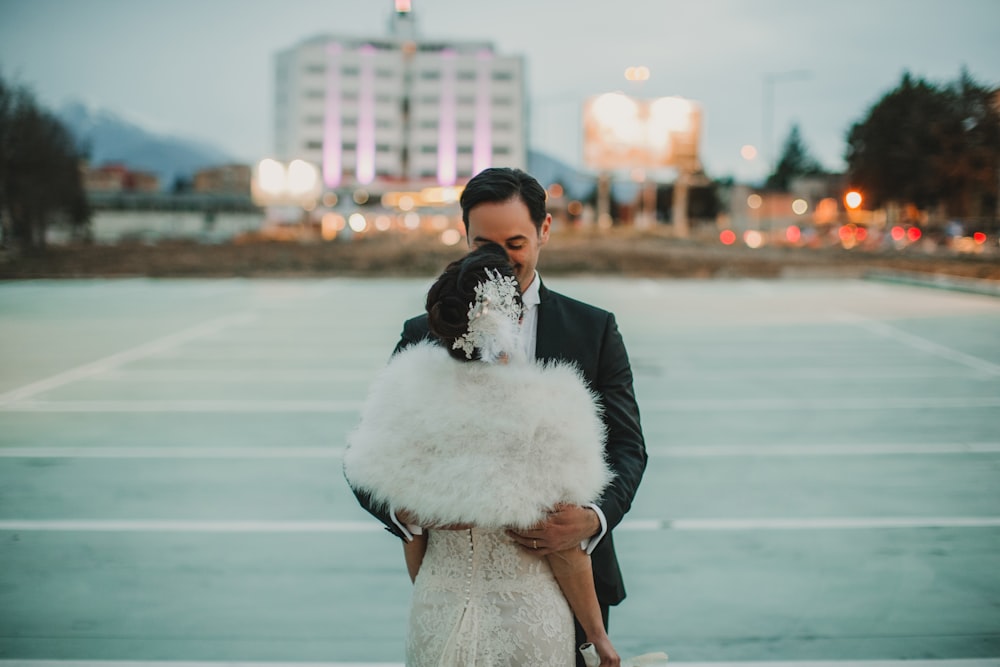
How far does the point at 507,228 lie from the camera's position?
2.17 meters

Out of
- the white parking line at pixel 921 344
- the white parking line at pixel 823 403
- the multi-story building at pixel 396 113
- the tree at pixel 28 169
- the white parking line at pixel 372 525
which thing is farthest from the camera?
the multi-story building at pixel 396 113

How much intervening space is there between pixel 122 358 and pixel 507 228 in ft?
38.1

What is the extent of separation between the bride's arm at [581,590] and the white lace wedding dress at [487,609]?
27 mm

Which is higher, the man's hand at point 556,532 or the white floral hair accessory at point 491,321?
the white floral hair accessory at point 491,321

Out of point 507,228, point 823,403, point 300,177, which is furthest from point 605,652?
point 300,177

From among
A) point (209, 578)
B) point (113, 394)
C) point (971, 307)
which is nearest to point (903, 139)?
point (971, 307)

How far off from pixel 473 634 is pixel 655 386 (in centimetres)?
854

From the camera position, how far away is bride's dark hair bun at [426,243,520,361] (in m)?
1.89

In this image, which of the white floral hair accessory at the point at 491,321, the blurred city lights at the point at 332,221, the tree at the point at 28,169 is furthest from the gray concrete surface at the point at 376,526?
the blurred city lights at the point at 332,221

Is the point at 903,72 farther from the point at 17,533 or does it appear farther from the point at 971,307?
the point at 17,533

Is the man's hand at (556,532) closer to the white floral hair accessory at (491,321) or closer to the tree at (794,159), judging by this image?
the white floral hair accessory at (491,321)

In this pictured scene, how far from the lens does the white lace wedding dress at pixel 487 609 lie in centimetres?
200

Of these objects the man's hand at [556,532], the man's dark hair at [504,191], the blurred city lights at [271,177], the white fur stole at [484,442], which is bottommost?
the man's hand at [556,532]

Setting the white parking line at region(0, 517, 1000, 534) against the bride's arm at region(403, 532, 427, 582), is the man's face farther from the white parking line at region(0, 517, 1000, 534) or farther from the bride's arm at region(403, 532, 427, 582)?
the white parking line at region(0, 517, 1000, 534)
